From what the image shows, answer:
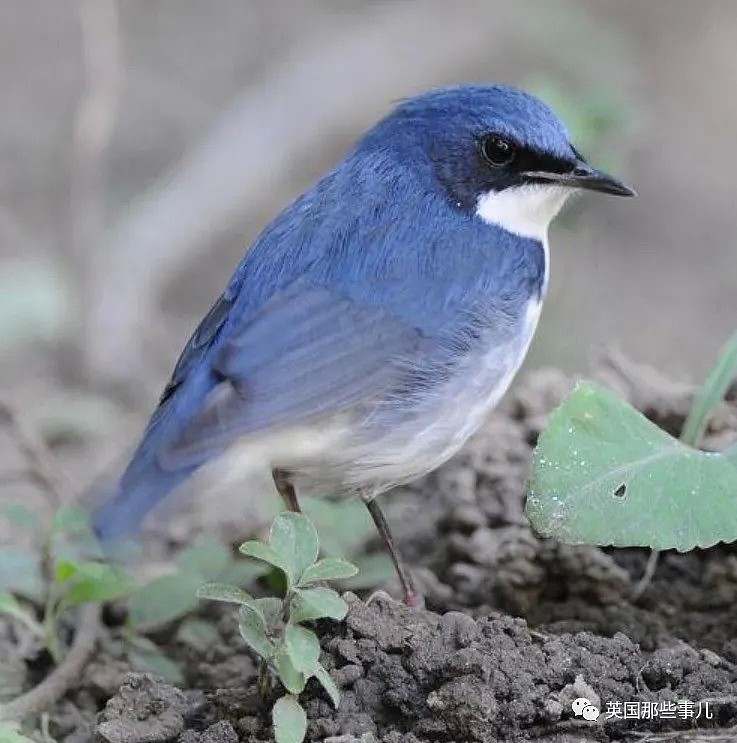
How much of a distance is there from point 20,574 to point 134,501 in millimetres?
590

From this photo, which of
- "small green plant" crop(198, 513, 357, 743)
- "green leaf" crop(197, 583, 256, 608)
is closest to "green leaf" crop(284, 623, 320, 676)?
"small green plant" crop(198, 513, 357, 743)

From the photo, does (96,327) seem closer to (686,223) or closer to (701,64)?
(686,223)

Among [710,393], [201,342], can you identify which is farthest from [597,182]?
[201,342]

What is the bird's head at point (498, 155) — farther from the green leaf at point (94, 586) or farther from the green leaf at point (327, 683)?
the green leaf at point (327, 683)

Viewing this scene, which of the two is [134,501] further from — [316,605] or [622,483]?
[622,483]

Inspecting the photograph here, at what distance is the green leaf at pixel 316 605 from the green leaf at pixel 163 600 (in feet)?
2.72

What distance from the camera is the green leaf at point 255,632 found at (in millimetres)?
3020

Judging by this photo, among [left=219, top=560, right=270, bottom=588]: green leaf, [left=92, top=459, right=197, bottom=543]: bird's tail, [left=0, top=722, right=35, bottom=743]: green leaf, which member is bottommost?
[left=0, top=722, right=35, bottom=743]: green leaf

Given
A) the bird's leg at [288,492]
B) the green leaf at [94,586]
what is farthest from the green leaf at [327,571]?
the bird's leg at [288,492]

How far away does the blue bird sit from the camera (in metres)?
3.52

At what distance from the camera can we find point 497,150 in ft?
12.7

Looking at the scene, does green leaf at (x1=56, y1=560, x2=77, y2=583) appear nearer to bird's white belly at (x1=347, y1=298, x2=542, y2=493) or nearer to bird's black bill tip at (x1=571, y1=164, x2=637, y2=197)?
bird's white belly at (x1=347, y1=298, x2=542, y2=493)

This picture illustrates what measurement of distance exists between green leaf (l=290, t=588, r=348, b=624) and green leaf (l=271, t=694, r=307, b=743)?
162 mm

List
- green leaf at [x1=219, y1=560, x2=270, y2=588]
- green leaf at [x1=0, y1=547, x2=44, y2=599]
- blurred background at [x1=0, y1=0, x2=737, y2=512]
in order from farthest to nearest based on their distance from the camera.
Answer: blurred background at [x1=0, y1=0, x2=737, y2=512]
green leaf at [x1=219, y1=560, x2=270, y2=588]
green leaf at [x1=0, y1=547, x2=44, y2=599]
